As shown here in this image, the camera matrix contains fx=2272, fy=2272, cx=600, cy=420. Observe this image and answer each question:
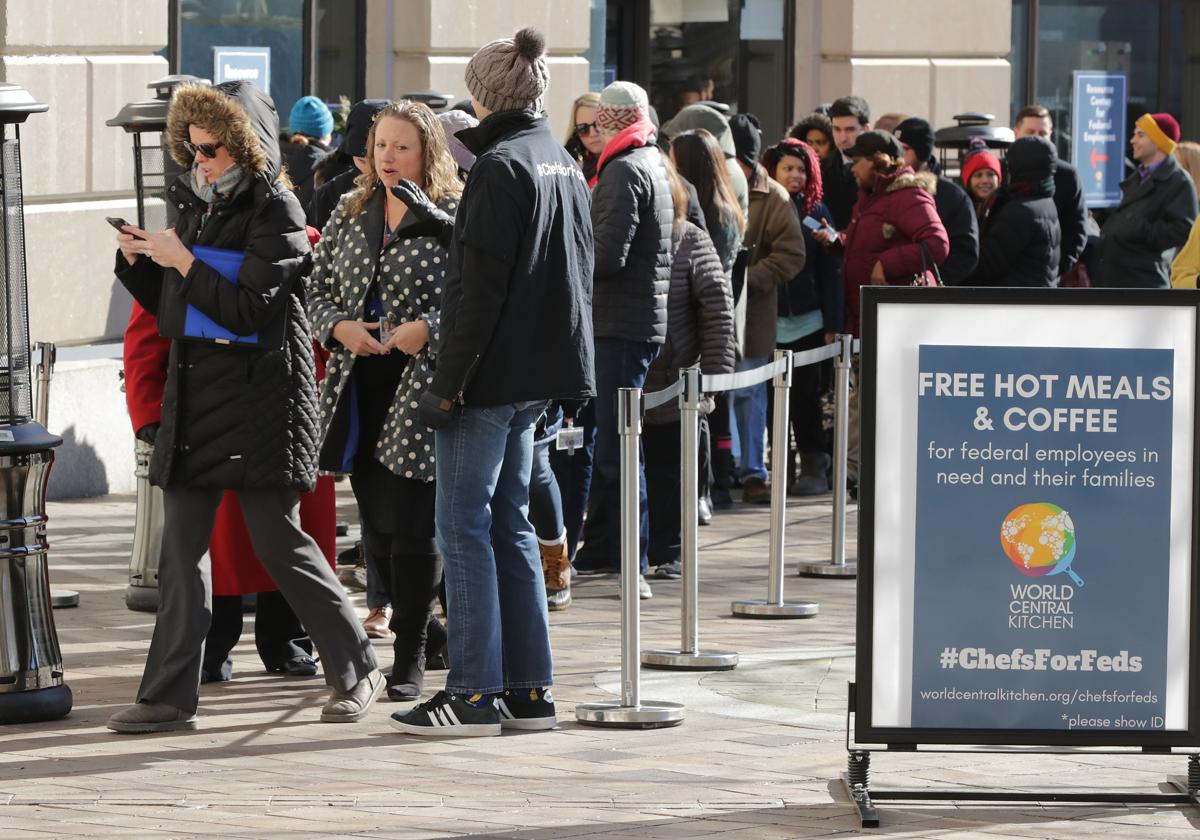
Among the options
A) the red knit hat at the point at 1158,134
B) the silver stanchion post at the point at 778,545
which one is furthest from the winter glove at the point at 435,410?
the red knit hat at the point at 1158,134

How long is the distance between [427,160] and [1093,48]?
13.6 m

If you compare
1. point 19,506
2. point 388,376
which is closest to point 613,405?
point 388,376

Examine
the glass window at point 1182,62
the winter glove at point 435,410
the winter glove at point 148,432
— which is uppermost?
the glass window at point 1182,62

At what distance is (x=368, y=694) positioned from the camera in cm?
700

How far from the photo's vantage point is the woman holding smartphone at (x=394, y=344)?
718cm

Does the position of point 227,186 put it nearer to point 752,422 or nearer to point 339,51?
point 752,422

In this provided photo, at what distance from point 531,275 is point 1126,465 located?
1.78m

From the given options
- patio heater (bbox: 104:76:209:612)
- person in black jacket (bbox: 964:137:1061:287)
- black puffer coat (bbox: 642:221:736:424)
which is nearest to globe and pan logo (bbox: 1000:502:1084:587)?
patio heater (bbox: 104:76:209:612)

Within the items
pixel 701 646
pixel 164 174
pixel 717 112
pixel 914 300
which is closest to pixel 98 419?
pixel 164 174

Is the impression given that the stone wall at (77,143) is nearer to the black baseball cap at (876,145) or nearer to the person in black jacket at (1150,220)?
the black baseball cap at (876,145)

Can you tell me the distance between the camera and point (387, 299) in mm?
7254

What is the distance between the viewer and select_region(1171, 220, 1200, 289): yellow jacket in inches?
466

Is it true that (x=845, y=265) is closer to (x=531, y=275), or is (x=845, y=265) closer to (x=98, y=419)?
(x=98, y=419)

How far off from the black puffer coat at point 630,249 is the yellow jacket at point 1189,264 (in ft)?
12.4
